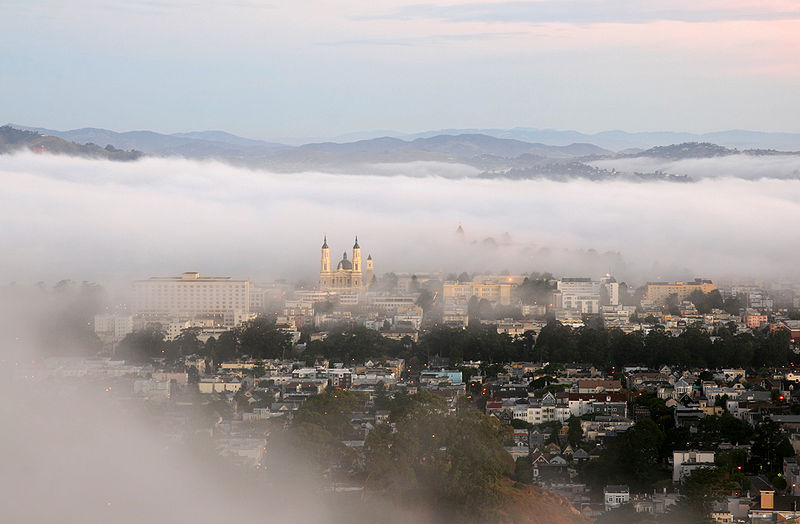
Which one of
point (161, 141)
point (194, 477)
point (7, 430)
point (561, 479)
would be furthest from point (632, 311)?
point (161, 141)

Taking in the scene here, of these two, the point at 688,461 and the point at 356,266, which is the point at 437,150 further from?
the point at 688,461

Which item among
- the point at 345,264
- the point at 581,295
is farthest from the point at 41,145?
the point at 581,295

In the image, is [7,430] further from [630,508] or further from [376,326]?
[376,326]

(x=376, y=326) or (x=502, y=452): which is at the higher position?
(x=502, y=452)

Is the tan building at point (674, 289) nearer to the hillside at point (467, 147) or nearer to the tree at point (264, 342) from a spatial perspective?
the tree at point (264, 342)

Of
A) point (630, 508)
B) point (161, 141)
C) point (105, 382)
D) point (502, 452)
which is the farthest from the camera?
point (161, 141)

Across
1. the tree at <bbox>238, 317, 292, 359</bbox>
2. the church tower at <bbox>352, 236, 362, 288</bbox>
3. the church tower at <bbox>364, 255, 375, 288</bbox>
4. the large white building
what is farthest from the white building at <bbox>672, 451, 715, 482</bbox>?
the church tower at <bbox>364, 255, 375, 288</bbox>
